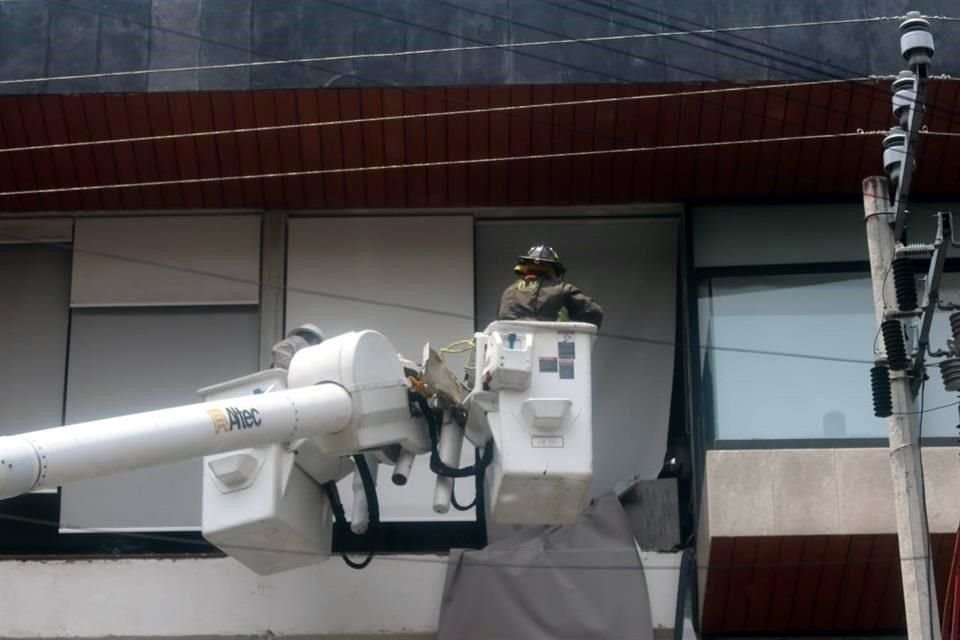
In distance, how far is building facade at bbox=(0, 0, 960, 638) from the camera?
654 inches

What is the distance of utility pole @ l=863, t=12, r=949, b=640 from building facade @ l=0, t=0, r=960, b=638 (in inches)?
124

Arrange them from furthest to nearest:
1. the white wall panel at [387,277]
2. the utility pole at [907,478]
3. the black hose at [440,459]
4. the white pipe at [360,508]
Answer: the white wall panel at [387,277], the white pipe at [360,508], the black hose at [440,459], the utility pole at [907,478]

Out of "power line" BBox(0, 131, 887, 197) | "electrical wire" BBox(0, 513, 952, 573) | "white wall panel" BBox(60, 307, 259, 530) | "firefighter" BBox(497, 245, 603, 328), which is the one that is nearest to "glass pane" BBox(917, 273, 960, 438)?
"electrical wire" BBox(0, 513, 952, 573)

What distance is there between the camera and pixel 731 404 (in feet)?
55.5

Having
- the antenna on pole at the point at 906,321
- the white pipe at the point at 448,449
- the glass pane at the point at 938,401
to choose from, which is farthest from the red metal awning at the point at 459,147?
the white pipe at the point at 448,449

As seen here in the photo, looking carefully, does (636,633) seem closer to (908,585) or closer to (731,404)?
(731,404)

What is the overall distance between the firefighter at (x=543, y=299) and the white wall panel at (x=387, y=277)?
309cm

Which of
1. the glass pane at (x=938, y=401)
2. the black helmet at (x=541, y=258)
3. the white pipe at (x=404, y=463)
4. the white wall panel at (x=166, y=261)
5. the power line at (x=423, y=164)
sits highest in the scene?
the power line at (x=423, y=164)

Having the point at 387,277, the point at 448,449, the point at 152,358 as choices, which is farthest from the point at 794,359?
the point at 152,358

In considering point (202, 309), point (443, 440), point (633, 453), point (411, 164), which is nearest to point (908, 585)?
point (443, 440)

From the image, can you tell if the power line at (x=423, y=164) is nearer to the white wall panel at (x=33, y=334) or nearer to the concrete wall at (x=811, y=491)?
the white wall panel at (x=33, y=334)

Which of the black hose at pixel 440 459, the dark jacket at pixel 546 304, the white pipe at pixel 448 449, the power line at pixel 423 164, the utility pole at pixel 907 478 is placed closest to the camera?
the utility pole at pixel 907 478

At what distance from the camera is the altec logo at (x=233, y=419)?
11891 millimetres

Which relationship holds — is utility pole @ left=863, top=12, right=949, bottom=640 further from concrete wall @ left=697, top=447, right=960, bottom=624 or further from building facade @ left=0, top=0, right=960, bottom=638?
building facade @ left=0, top=0, right=960, bottom=638
